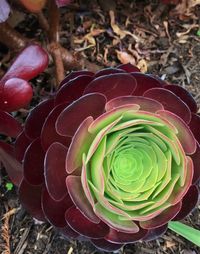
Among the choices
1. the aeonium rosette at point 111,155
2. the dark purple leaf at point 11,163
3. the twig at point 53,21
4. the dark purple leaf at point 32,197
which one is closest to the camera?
the aeonium rosette at point 111,155

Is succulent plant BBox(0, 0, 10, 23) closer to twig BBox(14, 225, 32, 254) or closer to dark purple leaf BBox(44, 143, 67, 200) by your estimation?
dark purple leaf BBox(44, 143, 67, 200)

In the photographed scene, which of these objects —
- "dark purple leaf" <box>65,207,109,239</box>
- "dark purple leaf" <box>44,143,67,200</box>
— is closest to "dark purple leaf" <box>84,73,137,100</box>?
"dark purple leaf" <box>44,143,67,200</box>

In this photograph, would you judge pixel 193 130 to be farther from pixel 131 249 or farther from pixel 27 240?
pixel 27 240

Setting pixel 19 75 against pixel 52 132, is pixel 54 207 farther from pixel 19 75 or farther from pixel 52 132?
pixel 19 75

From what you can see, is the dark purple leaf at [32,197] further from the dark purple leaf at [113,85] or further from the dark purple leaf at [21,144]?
the dark purple leaf at [113,85]

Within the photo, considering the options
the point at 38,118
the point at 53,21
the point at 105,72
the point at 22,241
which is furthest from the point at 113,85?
the point at 22,241

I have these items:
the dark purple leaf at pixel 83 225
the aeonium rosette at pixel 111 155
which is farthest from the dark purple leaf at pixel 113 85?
the dark purple leaf at pixel 83 225

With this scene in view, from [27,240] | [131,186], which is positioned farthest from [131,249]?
[131,186]
